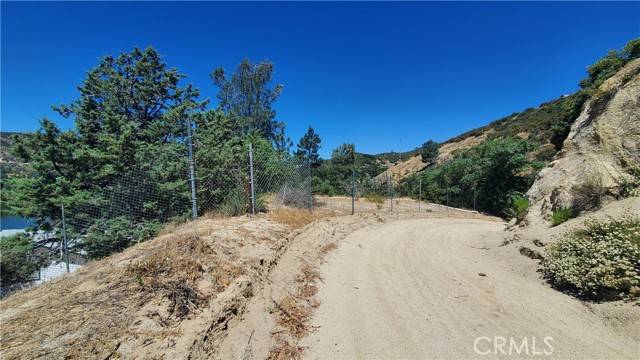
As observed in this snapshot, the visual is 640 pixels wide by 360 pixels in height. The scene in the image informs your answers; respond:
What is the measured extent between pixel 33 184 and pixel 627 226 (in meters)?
14.5

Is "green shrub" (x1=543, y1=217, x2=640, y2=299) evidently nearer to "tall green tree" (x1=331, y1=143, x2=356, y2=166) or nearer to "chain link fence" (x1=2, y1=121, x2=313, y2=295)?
"chain link fence" (x1=2, y1=121, x2=313, y2=295)

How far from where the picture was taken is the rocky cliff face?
5.76 meters

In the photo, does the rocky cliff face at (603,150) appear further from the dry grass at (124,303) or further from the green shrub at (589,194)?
the dry grass at (124,303)

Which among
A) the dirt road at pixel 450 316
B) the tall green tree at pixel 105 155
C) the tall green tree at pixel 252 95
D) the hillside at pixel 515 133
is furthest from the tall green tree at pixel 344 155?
the dirt road at pixel 450 316

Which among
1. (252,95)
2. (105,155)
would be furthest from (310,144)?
(105,155)

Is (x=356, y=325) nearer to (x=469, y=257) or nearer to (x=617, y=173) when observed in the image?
(x=469, y=257)

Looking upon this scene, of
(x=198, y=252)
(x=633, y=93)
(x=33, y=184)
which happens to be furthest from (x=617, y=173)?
(x=33, y=184)

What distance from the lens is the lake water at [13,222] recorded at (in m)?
8.77

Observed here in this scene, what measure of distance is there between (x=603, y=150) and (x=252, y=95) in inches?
772

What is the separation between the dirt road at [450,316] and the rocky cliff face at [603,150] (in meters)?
2.52

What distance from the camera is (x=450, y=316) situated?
129 inches

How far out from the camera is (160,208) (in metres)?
7.88

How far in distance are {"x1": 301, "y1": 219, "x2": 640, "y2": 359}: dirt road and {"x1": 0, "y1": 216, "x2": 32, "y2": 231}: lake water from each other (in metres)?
10.6

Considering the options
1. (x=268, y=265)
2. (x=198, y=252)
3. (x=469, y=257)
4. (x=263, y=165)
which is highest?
(x=263, y=165)
